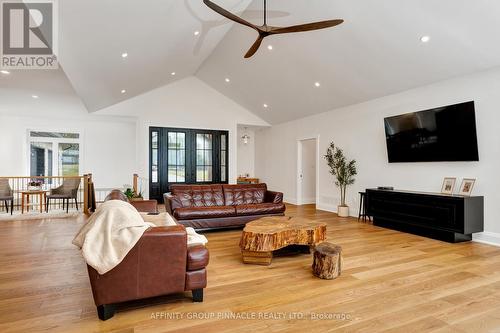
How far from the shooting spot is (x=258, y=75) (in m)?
7.23

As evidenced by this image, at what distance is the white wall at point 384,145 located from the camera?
4.33 meters

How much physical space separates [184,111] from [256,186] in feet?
13.9

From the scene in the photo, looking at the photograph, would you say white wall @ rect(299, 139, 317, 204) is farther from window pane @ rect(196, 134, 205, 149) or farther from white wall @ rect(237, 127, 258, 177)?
window pane @ rect(196, 134, 205, 149)

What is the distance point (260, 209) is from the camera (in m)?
5.43

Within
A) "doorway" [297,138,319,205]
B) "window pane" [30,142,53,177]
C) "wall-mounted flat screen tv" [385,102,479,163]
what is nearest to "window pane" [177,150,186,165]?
"doorway" [297,138,319,205]

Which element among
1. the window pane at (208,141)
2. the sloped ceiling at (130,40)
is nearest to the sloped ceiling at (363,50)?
the sloped ceiling at (130,40)

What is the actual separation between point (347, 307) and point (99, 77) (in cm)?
589

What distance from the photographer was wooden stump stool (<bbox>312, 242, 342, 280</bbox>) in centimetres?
292

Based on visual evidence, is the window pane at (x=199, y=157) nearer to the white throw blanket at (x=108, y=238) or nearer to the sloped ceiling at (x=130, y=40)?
the sloped ceiling at (x=130, y=40)

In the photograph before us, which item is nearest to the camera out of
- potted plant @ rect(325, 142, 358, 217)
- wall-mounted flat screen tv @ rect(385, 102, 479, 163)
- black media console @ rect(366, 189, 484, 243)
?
black media console @ rect(366, 189, 484, 243)

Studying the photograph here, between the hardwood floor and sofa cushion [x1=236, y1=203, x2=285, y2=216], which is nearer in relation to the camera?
the hardwood floor

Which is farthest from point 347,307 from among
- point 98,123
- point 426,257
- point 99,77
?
point 98,123

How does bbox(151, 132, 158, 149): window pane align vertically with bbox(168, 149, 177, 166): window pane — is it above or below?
above

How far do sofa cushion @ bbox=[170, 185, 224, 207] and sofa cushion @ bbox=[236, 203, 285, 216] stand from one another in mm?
564
